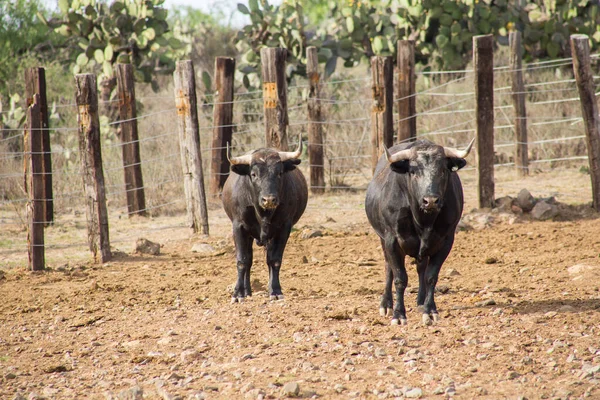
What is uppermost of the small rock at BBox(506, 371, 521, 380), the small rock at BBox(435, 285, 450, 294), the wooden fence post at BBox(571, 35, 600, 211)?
the wooden fence post at BBox(571, 35, 600, 211)

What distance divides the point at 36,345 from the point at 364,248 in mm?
4907

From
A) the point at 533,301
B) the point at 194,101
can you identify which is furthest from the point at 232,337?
the point at 194,101

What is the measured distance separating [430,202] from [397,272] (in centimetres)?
89

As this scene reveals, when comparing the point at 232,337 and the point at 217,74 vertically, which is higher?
the point at 217,74

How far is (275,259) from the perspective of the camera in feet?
27.9

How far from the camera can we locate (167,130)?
17016mm

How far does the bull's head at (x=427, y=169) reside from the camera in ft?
21.5

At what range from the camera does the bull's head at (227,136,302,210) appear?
8008 mm

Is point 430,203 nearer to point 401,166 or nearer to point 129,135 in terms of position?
point 401,166

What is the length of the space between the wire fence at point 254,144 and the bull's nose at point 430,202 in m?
6.60

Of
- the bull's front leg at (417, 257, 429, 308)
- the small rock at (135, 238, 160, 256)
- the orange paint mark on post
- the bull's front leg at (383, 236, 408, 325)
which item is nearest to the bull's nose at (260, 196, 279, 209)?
the bull's front leg at (383, 236, 408, 325)

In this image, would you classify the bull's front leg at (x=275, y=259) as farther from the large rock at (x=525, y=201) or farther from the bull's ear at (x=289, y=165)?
the large rock at (x=525, y=201)

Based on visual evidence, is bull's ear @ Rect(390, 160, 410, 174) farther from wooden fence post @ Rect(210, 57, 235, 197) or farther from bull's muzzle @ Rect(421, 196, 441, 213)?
wooden fence post @ Rect(210, 57, 235, 197)

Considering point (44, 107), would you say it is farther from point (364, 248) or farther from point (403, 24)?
point (403, 24)
